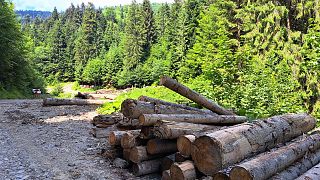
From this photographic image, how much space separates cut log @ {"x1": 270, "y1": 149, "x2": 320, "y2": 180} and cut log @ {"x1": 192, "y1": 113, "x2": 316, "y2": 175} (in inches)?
21.9

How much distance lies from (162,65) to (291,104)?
56663 mm

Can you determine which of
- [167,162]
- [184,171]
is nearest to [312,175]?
[184,171]

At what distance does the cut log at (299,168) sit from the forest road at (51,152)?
3096 mm

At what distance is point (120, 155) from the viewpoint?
7.64 metres

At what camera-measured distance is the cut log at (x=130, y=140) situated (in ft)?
22.7

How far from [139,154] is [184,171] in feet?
5.15

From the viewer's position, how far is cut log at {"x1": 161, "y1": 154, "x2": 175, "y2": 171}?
657cm

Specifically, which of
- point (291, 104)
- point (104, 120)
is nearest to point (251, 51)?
point (291, 104)

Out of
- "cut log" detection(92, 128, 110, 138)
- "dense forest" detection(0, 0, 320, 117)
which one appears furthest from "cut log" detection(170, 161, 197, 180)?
"dense forest" detection(0, 0, 320, 117)

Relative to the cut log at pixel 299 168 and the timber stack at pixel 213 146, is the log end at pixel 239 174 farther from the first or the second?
the cut log at pixel 299 168

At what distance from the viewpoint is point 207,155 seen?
5.22 meters

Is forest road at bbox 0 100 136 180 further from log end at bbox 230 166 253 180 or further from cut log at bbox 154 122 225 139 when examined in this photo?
log end at bbox 230 166 253 180

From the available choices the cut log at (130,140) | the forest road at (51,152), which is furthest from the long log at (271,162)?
the forest road at (51,152)

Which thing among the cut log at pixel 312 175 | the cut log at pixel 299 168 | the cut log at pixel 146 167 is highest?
the cut log at pixel 312 175
